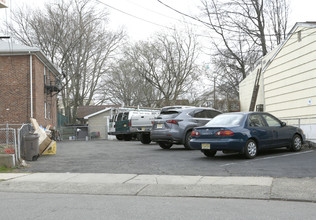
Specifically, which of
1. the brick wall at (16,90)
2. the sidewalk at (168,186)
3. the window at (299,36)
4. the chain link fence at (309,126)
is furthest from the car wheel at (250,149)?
the brick wall at (16,90)

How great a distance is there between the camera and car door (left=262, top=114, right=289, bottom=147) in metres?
11.6

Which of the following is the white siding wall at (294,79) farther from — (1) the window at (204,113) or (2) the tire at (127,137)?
(2) the tire at (127,137)

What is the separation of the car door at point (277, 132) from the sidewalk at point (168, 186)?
13.7 feet

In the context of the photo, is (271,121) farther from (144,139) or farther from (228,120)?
(144,139)

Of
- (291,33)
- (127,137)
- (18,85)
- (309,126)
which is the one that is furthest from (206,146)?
(18,85)

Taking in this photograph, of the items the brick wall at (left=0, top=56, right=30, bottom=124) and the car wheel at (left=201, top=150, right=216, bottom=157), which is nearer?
the car wheel at (left=201, top=150, right=216, bottom=157)

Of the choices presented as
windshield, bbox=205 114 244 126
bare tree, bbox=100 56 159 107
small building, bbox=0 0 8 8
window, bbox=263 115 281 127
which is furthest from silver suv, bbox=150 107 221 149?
bare tree, bbox=100 56 159 107

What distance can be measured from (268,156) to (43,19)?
2893 cm

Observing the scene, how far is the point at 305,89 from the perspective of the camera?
1484 centimetres

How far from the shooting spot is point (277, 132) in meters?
11.7

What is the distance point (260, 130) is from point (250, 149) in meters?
0.83

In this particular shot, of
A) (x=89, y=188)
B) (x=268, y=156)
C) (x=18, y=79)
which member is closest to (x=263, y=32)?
(x=18, y=79)

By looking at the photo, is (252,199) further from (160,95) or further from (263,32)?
(160,95)

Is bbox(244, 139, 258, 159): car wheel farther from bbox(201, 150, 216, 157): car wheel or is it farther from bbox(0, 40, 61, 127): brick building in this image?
bbox(0, 40, 61, 127): brick building
